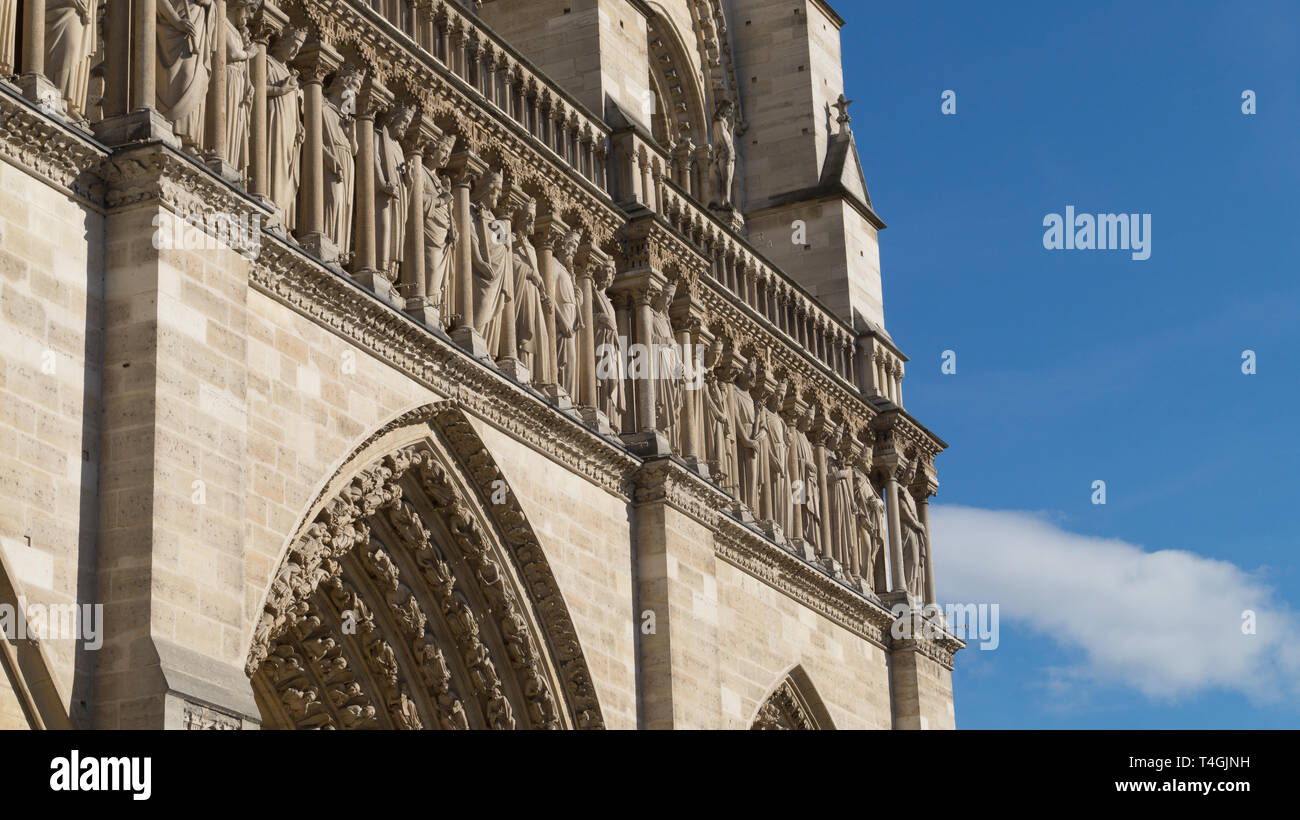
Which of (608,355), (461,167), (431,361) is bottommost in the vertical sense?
(431,361)

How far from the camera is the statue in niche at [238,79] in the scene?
15.0 meters

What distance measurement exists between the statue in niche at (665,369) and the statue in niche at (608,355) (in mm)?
465

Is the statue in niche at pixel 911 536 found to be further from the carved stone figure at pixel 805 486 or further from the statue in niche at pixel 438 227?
the statue in niche at pixel 438 227

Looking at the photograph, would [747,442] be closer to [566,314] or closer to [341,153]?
[566,314]

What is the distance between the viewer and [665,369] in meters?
20.7

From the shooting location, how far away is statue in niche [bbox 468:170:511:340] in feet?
58.7

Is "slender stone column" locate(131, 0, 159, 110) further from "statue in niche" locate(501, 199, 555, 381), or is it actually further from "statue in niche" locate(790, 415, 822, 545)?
"statue in niche" locate(790, 415, 822, 545)

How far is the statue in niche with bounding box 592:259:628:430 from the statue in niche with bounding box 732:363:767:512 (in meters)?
2.65

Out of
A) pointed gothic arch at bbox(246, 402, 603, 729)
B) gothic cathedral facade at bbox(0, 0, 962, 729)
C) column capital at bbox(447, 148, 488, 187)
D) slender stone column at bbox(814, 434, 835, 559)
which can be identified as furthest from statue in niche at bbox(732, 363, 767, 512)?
column capital at bbox(447, 148, 488, 187)

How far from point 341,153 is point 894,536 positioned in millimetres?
11111

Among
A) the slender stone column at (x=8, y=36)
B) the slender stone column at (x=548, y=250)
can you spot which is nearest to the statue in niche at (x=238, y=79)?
the slender stone column at (x=8, y=36)

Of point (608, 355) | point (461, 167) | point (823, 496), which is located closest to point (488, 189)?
point (461, 167)

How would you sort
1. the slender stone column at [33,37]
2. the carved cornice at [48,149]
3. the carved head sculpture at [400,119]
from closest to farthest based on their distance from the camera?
the carved cornice at [48,149], the slender stone column at [33,37], the carved head sculpture at [400,119]
